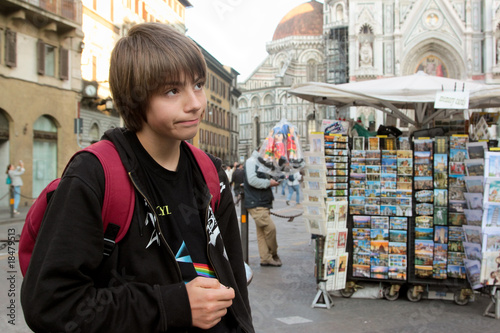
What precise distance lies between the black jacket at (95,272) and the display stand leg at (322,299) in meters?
4.44

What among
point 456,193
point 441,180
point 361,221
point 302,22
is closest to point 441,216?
point 456,193

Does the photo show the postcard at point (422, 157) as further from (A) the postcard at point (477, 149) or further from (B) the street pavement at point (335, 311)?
(B) the street pavement at point (335, 311)

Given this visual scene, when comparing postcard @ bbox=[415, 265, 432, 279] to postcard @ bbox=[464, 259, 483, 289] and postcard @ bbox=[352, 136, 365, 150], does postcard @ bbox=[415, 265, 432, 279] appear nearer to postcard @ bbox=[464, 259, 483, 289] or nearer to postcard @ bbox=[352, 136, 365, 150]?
postcard @ bbox=[464, 259, 483, 289]

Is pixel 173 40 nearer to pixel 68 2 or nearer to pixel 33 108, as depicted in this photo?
pixel 33 108

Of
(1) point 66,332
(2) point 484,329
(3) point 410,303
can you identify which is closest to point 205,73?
(1) point 66,332

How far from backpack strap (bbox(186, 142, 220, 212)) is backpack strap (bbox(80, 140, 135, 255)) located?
0.32 meters

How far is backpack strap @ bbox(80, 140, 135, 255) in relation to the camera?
121cm

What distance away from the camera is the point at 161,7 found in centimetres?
3338

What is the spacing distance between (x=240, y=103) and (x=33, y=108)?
66863 mm

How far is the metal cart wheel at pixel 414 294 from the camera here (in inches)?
228

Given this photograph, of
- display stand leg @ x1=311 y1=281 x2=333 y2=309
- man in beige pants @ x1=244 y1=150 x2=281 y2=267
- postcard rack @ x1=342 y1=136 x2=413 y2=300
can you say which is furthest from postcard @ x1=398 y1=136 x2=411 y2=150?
man in beige pants @ x1=244 y1=150 x2=281 y2=267

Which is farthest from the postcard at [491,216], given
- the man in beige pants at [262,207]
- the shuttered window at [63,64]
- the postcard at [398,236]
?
the shuttered window at [63,64]

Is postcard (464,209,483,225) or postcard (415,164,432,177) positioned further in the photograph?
postcard (415,164,432,177)

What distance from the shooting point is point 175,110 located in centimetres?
134
